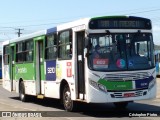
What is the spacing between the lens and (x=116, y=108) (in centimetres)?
1605

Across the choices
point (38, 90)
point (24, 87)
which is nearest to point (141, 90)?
point (38, 90)

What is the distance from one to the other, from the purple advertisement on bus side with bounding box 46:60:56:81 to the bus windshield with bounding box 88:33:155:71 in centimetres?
319

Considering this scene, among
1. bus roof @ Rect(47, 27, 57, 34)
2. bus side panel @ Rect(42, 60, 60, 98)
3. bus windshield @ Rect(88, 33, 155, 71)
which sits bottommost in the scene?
bus side panel @ Rect(42, 60, 60, 98)

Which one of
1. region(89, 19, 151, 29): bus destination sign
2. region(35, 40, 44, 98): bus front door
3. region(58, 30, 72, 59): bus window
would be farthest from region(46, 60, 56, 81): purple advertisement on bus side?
region(89, 19, 151, 29): bus destination sign

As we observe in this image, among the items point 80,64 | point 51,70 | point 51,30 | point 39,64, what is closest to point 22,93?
point 39,64

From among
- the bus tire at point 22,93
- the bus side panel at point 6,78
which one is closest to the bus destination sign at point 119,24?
the bus tire at point 22,93

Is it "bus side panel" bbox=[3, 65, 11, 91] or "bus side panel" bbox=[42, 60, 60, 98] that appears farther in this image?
"bus side panel" bbox=[3, 65, 11, 91]

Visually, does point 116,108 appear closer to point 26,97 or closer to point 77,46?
point 77,46

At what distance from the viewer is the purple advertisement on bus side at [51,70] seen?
53.8 ft

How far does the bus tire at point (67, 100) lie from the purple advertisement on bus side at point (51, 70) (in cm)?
122

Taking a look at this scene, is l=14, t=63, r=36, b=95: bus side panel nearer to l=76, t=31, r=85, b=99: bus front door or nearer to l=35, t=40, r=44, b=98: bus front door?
l=35, t=40, r=44, b=98: bus front door

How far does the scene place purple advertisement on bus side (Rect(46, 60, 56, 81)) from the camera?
16391 millimetres

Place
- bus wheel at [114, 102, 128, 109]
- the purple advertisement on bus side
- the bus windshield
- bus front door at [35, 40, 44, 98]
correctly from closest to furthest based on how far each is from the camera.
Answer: the bus windshield < bus wheel at [114, 102, 128, 109] < the purple advertisement on bus side < bus front door at [35, 40, 44, 98]

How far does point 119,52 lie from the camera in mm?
13648
